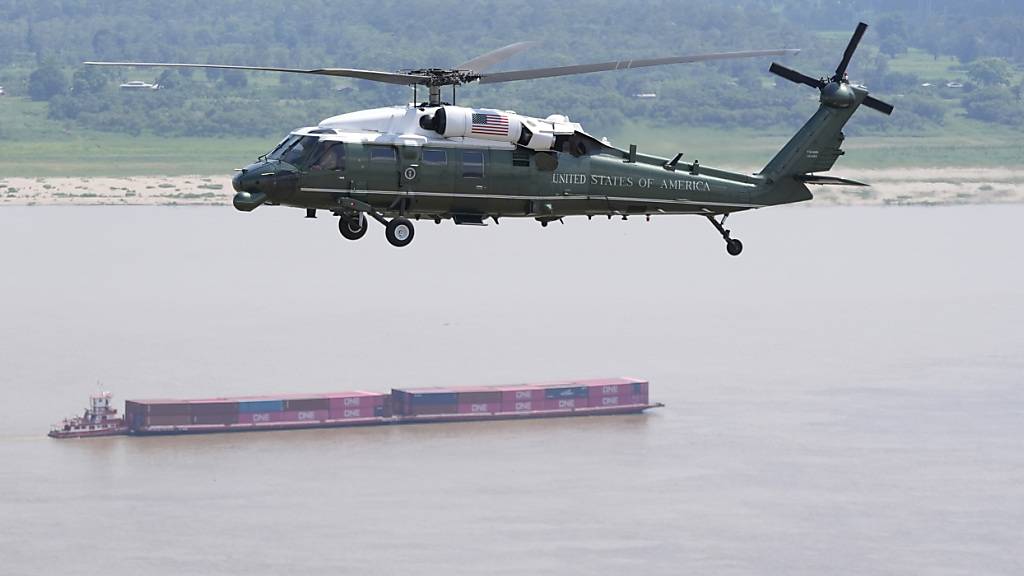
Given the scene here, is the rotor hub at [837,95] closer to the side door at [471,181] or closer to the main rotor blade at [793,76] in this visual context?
the main rotor blade at [793,76]

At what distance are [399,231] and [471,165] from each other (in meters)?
2.29

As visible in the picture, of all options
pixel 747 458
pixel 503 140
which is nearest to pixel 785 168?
pixel 503 140

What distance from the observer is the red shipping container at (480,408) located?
521 ft

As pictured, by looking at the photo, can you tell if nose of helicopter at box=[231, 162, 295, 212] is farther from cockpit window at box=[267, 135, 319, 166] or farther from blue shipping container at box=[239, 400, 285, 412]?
blue shipping container at box=[239, 400, 285, 412]

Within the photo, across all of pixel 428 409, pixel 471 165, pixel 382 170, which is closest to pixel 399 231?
pixel 382 170

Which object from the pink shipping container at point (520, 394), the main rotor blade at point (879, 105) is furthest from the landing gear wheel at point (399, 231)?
the pink shipping container at point (520, 394)

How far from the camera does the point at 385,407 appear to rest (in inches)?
6255

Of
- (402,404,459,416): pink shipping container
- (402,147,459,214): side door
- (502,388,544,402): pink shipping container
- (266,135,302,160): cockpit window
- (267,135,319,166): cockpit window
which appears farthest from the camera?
(402,404,459,416): pink shipping container

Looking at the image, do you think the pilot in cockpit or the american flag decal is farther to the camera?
the american flag decal

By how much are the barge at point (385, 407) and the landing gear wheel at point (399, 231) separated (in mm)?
109562

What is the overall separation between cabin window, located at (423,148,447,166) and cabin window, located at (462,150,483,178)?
0.44 metres

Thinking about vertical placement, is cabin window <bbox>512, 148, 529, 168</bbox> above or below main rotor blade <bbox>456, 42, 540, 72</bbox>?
below

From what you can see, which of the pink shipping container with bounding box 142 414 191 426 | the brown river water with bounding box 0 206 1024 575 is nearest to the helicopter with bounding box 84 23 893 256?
the brown river water with bounding box 0 206 1024 575

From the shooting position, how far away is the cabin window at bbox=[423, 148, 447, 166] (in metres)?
41.9
